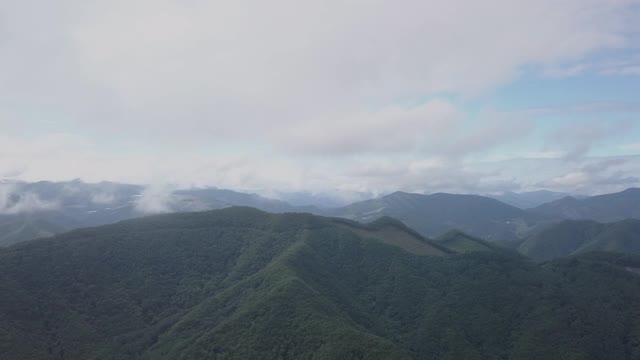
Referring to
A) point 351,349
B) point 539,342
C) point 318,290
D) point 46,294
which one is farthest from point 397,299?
point 46,294

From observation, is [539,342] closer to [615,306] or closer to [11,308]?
[615,306]

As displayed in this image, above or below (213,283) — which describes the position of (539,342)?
below

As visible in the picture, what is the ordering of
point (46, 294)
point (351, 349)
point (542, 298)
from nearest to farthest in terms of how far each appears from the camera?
point (351, 349) < point (46, 294) < point (542, 298)

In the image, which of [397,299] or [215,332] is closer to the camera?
[215,332]

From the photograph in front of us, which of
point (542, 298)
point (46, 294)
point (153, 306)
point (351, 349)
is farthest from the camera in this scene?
point (542, 298)

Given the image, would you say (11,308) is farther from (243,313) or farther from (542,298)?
(542,298)

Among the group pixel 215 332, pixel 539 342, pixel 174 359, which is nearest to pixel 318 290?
pixel 215 332
